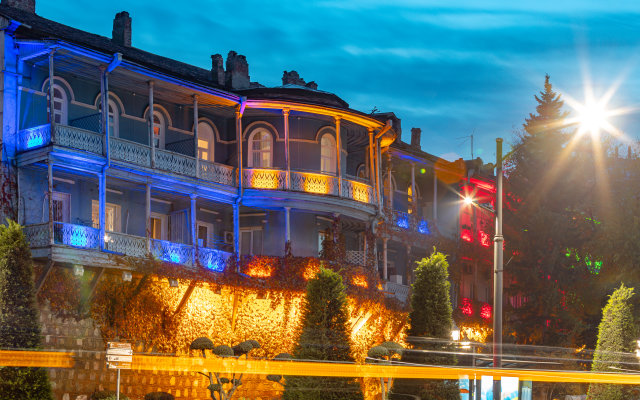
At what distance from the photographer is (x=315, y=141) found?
43.2 metres

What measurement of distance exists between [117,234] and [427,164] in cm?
1990

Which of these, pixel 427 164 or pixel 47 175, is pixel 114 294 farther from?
pixel 427 164

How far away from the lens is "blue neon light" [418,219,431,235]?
1922 inches

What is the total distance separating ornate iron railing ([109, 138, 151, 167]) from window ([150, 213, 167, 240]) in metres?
3.24

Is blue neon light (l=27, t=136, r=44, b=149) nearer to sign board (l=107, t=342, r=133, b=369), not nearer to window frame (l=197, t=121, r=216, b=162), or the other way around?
window frame (l=197, t=121, r=216, b=162)

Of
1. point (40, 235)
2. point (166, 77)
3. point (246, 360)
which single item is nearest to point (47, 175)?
point (40, 235)

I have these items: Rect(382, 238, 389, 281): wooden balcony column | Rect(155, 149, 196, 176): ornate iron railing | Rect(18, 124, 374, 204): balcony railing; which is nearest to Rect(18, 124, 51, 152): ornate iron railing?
Rect(18, 124, 374, 204): balcony railing

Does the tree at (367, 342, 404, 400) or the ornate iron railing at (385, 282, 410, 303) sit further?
the ornate iron railing at (385, 282, 410, 303)

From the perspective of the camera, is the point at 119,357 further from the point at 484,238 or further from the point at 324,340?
the point at 484,238

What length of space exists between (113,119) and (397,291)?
14.1 m

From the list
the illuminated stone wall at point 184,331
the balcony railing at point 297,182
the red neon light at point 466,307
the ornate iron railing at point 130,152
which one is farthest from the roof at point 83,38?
the red neon light at point 466,307

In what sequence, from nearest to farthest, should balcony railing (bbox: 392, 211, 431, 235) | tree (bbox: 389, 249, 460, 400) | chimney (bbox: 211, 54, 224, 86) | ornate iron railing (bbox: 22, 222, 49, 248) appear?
tree (bbox: 389, 249, 460, 400) → ornate iron railing (bbox: 22, 222, 49, 248) → chimney (bbox: 211, 54, 224, 86) → balcony railing (bbox: 392, 211, 431, 235)

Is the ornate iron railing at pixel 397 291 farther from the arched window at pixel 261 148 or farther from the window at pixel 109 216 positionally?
the window at pixel 109 216

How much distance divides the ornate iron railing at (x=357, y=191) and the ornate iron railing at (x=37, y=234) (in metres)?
13.3
